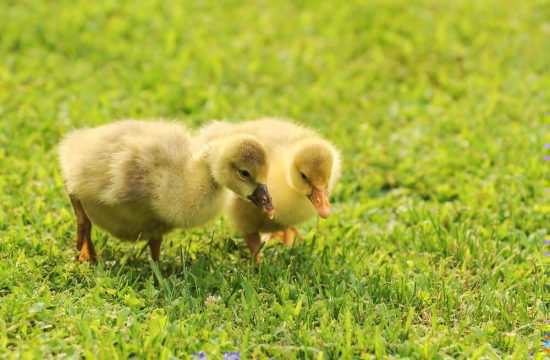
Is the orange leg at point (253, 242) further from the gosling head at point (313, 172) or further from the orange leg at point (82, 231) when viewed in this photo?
the orange leg at point (82, 231)

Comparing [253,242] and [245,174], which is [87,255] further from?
[245,174]

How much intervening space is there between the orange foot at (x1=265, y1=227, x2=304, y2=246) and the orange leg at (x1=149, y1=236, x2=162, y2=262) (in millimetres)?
851

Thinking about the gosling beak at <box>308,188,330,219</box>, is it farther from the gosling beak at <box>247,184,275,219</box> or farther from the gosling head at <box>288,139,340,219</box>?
the gosling beak at <box>247,184,275,219</box>

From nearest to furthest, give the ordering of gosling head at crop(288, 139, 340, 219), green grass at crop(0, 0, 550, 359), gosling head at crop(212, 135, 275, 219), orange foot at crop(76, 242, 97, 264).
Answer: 1. green grass at crop(0, 0, 550, 359)
2. gosling head at crop(212, 135, 275, 219)
3. gosling head at crop(288, 139, 340, 219)
4. orange foot at crop(76, 242, 97, 264)

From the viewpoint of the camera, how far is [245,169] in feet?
14.1

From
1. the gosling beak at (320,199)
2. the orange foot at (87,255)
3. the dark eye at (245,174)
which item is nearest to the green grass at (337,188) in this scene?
the orange foot at (87,255)

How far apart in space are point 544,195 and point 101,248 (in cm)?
312

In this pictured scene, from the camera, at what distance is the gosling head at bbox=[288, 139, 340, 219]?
4.49 metres

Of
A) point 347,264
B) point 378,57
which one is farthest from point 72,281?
point 378,57

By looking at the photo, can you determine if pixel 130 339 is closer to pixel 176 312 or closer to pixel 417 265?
pixel 176 312

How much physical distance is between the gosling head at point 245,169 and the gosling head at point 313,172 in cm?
25

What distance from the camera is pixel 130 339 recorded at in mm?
3762

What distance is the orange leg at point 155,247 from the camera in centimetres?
472

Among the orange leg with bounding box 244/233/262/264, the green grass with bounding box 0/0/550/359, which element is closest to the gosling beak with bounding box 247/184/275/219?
the green grass with bounding box 0/0/550/359
